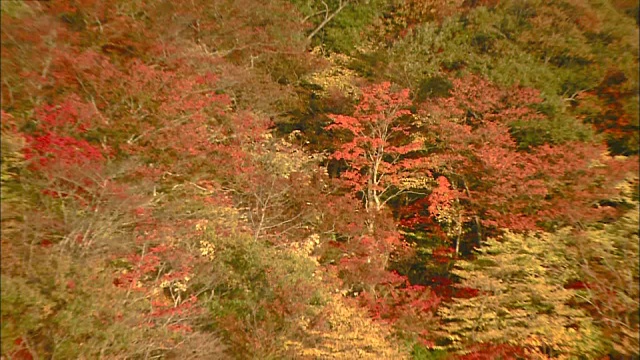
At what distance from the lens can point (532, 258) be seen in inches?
316

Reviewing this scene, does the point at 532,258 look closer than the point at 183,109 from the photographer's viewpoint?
Yes

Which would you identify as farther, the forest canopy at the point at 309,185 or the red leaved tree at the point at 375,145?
the red leaved tree at the point at 375,145

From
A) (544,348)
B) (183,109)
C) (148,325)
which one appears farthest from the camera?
(183,109)

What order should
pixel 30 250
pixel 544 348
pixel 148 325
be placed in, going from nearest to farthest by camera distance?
1. pixel 30 250
2. pixel 148 325
3. pixel 544 348

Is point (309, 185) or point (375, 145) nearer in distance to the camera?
point (309, 185)

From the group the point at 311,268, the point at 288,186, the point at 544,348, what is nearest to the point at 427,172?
the point at 288,186

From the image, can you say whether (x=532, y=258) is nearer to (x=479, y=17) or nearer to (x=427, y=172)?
(x=427, y=172)

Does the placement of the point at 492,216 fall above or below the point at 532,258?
above

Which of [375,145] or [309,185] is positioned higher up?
[375,145]

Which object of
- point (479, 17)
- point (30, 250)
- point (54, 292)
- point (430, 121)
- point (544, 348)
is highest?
point (479, 17)

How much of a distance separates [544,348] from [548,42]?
851cm

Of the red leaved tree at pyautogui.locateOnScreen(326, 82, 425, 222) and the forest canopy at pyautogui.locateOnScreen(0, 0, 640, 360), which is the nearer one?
the forest canopy at pyautogui.locateOnScreen(0, 0, 640, 360)

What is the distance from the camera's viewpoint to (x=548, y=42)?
12.2 metres

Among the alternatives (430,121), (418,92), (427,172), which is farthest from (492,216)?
(418,92)
